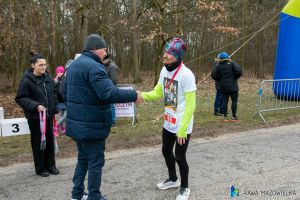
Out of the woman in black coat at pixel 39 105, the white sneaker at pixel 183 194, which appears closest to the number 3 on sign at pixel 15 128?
the woman in black coat at pixel 39 105

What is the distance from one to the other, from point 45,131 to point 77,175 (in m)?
1.42

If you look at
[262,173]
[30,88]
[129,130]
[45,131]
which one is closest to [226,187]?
[262,173]

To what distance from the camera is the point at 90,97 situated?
149 inches

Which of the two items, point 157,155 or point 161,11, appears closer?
point 157,155

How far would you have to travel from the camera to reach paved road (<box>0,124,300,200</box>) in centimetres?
472

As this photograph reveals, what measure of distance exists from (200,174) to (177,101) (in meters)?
1.66

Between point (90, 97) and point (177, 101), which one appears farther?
point (177, 101)

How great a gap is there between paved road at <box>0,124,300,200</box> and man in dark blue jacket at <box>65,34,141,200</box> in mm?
929

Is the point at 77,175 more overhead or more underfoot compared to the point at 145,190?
more overhead

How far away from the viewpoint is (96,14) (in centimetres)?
1919

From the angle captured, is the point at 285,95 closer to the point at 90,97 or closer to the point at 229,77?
the point at 229,77

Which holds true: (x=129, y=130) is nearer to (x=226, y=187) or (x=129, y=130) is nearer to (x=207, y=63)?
(x=226, y=187)

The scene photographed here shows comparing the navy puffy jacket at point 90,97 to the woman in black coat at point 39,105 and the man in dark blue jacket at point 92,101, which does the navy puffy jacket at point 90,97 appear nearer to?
the man in dark blue jacket at point 92,101

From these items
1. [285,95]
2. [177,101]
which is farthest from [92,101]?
[285,95]
